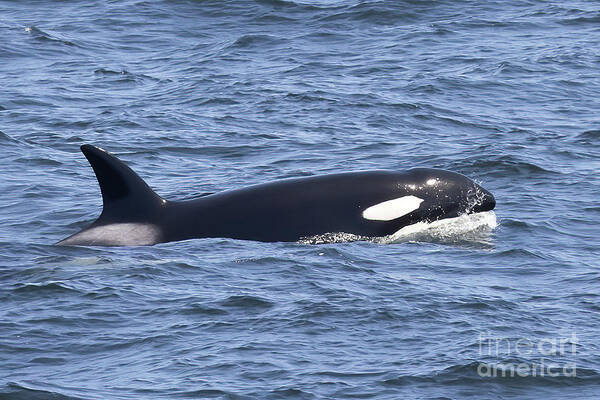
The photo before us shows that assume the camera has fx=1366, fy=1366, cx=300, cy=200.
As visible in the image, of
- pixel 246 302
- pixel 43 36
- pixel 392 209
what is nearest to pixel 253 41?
pixel 43 36

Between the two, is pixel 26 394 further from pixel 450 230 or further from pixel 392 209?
pixel 450 230

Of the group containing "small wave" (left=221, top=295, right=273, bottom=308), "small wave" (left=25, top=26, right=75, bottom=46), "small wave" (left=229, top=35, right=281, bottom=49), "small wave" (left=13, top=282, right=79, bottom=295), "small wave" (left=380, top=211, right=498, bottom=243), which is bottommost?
"small wave" (left=380, top=211, right=498, bottom=243)

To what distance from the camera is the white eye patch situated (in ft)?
56.9

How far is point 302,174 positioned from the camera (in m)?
21.0

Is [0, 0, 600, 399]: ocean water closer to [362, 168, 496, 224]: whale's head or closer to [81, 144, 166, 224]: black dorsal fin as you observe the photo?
[362, 168, 496, 224]: whale's head

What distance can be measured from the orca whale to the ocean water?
315 mm

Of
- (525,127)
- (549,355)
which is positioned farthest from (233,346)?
(525,127)

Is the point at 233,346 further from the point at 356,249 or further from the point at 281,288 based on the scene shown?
the point at 356,249

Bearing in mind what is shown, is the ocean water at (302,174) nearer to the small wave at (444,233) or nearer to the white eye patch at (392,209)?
the small wave at (444,233)

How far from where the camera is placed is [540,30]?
3172 centimetres

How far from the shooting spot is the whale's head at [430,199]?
17.5 meters

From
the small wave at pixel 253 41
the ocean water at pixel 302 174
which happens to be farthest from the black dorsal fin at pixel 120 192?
the small wave at pixel 253 41

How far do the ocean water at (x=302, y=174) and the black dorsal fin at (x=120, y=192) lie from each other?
1.90 ft

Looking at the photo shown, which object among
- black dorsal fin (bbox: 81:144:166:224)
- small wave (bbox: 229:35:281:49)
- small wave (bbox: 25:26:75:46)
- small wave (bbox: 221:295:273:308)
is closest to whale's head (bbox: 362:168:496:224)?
black dorsal fin (bbox: 81:144:166:224)
